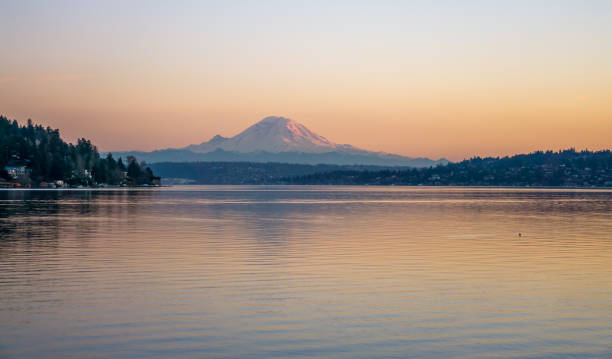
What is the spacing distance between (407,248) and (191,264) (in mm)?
14678

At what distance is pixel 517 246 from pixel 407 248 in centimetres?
798

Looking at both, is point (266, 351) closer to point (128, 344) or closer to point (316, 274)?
point (128, 344)

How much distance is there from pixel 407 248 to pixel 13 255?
2329 centimetres

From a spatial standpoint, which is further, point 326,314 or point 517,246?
point 517,246

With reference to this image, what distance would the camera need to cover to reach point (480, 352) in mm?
15602

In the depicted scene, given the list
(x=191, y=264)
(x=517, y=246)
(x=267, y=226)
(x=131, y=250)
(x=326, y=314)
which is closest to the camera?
(x=326, y=314)

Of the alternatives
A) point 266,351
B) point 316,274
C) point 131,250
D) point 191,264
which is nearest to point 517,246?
point 316,274

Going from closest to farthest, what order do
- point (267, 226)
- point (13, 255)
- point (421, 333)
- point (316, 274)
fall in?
point (421, 333) → point (316, 274) → point (13, 255) → point (267, 226)

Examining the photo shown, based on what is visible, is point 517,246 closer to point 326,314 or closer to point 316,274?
point 316,274

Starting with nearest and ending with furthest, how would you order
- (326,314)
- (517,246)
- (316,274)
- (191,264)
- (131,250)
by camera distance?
(326,314) < (316,274) < (191,264) < (131,250) < (517,246)

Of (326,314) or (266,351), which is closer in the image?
(266,351)

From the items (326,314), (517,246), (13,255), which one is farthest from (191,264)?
(517,246)

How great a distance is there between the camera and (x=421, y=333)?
1745cm

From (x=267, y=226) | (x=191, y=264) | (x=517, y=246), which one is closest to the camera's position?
(x=191, y=264)
